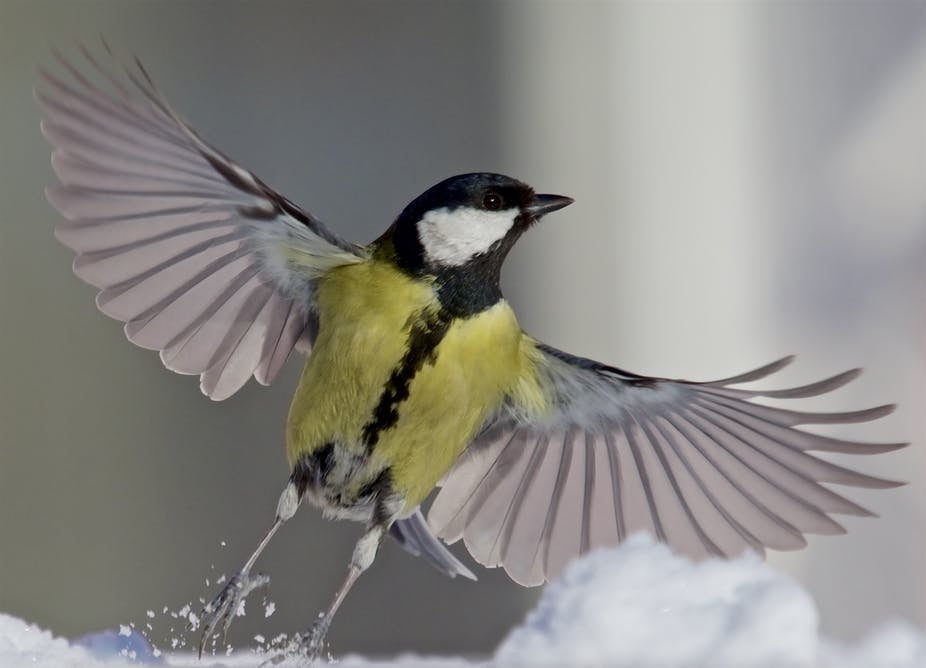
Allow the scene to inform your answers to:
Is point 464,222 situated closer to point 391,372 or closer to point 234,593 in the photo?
point 391,372

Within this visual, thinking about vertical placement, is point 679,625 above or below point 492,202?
below

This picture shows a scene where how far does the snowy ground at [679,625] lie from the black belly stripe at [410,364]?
0.77ft

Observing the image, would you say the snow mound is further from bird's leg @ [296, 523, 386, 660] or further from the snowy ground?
bird's leg @ [296, 523, 386, 660]

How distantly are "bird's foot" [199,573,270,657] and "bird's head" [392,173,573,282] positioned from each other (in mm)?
214

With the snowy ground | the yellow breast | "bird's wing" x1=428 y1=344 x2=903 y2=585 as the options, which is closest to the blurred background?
"bird's wing" x1=428 y1=344 x2=903 y2=585

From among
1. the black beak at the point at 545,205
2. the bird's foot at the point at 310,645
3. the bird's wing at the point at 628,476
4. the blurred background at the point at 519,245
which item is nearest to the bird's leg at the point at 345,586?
the bird's foot at the point at 310,645

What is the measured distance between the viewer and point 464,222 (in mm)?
782

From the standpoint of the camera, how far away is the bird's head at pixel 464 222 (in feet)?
2.56

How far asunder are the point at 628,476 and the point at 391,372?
0.23 metres

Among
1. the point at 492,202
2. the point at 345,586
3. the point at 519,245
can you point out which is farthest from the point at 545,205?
the point at 519,245

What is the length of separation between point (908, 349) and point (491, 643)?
0.60m

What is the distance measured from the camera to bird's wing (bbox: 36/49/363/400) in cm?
86

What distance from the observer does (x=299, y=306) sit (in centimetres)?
87

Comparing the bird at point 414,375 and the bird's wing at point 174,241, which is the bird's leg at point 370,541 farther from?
the bird's wing at point 174,241
